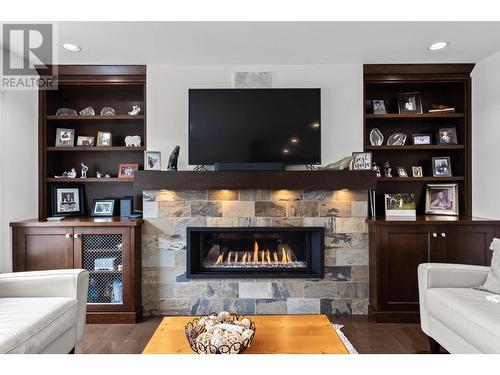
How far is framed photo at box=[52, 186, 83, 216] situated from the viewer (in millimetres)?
3408

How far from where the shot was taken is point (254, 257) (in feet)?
10.9

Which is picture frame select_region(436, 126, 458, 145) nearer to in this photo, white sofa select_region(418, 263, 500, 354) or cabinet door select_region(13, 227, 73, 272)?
white sofa select_region(418, 263, 500, 354)

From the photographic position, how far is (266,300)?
10.3 feet

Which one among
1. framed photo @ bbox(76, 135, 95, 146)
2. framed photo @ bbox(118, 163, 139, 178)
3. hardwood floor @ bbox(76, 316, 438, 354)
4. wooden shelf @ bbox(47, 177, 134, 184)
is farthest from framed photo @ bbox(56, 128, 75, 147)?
hardwood floor @ bbox(76, 316, 438, 354)

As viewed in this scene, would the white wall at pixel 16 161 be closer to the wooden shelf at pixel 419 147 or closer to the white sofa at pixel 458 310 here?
the wooden shelf at pixel 419 147

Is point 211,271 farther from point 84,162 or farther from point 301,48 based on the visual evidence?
point 301,48

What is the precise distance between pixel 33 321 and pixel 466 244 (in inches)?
127

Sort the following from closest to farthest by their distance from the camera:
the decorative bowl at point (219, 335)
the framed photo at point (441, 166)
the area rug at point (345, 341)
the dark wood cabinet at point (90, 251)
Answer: the decorative bowl at point (219, 335) → the area rug at point (345, 341) → the dark wood cabinet at point (90, 251) → the framed photo at point (441, 166)

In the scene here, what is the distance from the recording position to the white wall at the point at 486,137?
303 cm

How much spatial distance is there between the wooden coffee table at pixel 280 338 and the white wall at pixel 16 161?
6.24 ft

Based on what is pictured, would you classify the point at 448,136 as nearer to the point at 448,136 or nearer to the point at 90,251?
the point at 448,136

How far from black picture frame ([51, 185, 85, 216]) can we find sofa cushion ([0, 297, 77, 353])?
1460 mm

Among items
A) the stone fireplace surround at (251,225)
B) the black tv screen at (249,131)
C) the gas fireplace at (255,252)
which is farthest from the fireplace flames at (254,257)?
the black tv screen at (249,131)

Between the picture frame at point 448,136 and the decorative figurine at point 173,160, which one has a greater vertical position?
the picture frame at point 448,136
